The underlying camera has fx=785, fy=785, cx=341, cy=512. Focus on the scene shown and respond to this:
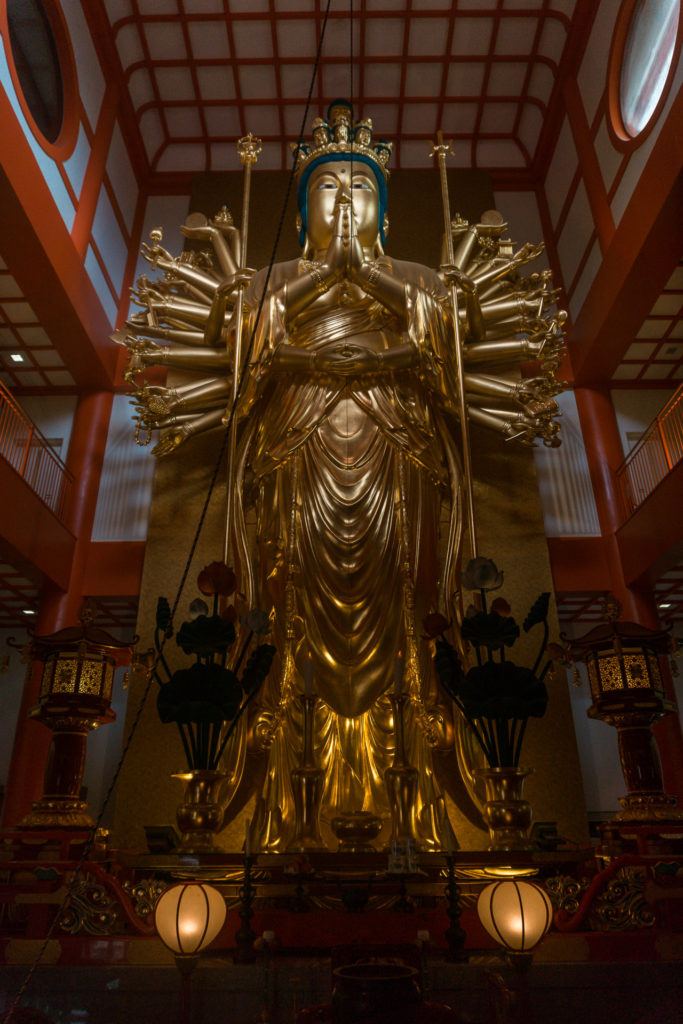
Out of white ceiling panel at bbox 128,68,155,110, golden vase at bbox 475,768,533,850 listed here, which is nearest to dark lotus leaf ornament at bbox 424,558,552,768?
golden vase at bbox 475,768,533,850

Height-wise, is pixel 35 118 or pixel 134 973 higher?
pixel 35 118

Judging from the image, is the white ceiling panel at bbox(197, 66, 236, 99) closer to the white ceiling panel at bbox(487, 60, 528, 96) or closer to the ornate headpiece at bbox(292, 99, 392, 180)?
the ornate headpiece at bbox(292, 99, 392, 180)

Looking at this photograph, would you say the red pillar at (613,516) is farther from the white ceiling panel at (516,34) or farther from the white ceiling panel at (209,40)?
the white ceiling panel at (209,40)

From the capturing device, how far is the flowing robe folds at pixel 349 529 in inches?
161

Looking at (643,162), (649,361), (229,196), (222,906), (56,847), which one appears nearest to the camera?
(222,906)

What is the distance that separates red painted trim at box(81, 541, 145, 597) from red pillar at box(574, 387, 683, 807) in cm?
345

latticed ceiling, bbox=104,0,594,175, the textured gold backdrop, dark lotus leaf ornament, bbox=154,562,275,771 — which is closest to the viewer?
dark lotus leaf ornament, bbox=154,562,275,771

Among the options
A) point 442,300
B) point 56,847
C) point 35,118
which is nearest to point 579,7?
point 442,300

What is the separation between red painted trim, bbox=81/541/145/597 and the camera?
5.77 meters

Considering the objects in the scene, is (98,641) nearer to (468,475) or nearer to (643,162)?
(468,475)

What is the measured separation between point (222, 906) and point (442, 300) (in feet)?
12.9

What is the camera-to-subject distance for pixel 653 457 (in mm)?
5586

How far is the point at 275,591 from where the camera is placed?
4465mm

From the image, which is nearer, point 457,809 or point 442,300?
point 457,809
